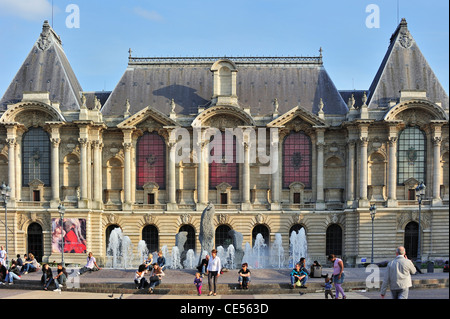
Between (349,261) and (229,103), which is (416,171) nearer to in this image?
(349,261)

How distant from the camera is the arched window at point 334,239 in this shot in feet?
175

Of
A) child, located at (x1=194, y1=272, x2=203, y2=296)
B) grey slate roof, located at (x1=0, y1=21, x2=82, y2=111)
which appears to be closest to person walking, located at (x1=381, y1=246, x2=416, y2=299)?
child, located at (x1=194, y1=272, x2=203, y2=296)

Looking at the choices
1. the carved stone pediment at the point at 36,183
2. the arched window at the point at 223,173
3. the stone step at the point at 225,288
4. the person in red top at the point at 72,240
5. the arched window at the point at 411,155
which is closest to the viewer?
the stone step at the point at 225,288

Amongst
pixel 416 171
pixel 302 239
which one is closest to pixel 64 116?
pixel 302 239

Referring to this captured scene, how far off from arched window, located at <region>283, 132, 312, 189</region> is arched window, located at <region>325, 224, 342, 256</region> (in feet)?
13.6

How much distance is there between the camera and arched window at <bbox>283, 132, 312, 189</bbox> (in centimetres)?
5369

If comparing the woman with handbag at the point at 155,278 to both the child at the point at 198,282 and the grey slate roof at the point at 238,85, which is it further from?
the grey slate roof at the point at 238,85

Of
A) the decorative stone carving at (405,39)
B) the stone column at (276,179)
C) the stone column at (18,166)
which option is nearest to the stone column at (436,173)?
the decorative stone carving at (405,39)

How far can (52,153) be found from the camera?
170 feet

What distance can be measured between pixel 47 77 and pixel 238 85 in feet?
55.8

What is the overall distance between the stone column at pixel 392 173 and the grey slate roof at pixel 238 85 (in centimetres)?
578

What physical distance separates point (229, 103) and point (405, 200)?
54.6ft

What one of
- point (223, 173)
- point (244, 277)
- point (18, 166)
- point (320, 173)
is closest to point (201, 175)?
point (223, 173)

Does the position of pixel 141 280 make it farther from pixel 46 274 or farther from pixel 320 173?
pixel 320 173
